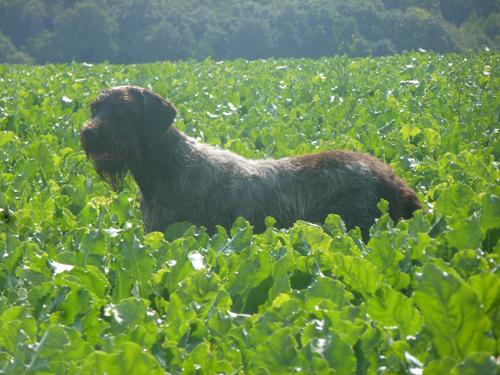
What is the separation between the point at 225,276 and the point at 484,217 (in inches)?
48.0

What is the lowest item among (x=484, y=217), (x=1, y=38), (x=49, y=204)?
(x=1, y=38)

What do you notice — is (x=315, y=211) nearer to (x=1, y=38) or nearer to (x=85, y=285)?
(x=85, y=285)

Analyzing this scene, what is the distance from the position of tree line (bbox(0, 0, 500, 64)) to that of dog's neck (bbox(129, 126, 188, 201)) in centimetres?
5019

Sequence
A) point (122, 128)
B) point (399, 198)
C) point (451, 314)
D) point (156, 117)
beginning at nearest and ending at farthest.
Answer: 1. point (451, 314)
2. point (399, 198)
3. point (122, 128)
4. point (156, 117)

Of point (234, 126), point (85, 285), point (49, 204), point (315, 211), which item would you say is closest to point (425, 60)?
point (234, 126)

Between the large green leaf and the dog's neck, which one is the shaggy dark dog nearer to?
the dog's neck

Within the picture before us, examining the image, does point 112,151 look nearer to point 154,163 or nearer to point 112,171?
point 112,171

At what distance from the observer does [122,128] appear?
667cm

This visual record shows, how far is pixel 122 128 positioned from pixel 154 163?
0.43 m

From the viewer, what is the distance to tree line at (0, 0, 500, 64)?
57.5m

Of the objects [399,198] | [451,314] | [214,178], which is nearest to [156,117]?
[214,178]

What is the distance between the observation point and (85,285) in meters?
3.26

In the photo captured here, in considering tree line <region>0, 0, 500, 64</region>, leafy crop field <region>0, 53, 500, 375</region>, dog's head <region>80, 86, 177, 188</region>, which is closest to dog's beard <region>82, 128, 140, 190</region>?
dog's head <region>80, 86, 177, 188</region>

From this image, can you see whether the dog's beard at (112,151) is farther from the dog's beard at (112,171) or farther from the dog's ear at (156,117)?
the dog's ear at (156,117)
